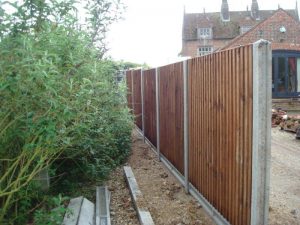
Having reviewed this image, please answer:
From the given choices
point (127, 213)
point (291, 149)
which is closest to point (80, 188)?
point (127, 213)

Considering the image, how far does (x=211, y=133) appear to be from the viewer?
4293mm

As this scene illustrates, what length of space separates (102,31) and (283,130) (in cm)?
674

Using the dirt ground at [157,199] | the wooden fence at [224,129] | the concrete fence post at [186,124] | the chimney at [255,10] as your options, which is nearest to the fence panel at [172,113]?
the wooden fence at [224,129]

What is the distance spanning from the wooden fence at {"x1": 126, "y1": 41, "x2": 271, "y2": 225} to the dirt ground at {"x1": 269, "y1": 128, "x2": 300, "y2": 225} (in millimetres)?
916

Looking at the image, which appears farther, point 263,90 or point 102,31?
point 102,31

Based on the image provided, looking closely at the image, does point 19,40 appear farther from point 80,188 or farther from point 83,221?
point 80,188

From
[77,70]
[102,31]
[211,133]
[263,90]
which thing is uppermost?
[102,31]

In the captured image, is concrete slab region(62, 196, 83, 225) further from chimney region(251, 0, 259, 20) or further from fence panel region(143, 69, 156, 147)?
chimney region(251, 0, 259, 20)

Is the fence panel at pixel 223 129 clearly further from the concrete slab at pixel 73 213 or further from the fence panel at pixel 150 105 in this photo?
the fence panel at pixel 150 105

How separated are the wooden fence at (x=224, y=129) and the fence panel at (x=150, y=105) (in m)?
1.54

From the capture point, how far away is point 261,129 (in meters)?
3.12

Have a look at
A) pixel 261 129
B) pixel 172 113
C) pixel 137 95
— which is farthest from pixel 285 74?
pixel 261 129

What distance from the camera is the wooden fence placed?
314 cm

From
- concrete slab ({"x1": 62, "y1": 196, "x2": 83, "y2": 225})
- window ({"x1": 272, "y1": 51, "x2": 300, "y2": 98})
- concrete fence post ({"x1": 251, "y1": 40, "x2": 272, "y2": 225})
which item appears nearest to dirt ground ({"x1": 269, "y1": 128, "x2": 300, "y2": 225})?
concrete fence post ({"x1": 251, "y1": 40, "x2": 272, "y2": 225})
